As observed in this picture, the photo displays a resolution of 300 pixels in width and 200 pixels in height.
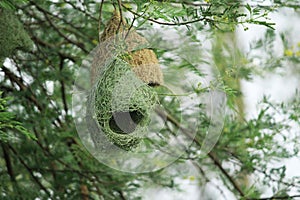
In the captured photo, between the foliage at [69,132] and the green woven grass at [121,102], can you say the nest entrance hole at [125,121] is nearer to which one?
the green woven grass at [121,102]

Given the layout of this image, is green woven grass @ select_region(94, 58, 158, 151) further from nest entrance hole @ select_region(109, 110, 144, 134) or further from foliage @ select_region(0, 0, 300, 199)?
foliage @ select_region(0, 0, 300, 199)

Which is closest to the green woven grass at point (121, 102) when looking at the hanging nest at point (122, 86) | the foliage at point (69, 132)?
the hanging nest at point (122, 86)

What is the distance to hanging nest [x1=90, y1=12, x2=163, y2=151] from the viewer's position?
2.97 feet

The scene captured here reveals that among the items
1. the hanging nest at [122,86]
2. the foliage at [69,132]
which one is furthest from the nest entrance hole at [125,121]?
the foliage at [69,132]

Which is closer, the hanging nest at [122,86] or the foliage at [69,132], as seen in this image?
the hanging nest at [122,86]

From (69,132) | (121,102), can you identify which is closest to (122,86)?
(121,102)

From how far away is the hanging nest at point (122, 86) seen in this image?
2.97ft

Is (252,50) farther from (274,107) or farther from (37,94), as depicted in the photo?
(37,94)

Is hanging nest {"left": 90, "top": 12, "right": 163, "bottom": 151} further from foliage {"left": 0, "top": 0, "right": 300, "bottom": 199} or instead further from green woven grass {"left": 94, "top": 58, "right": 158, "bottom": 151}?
foliage {"left": 0, "top": 0, "right": 300, "bottom": 199}

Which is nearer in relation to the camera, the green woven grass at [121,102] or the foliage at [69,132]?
the green woven grass at [121,102]

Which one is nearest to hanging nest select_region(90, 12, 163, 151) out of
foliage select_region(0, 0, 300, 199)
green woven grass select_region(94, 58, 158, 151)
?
green woven grass select_region(94, 58, 158, 151)

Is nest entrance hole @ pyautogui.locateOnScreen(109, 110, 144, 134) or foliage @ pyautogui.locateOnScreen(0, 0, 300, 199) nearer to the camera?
nest entrance hole @ pyautogui.locateOnScreen(109, 110, 144, 134)

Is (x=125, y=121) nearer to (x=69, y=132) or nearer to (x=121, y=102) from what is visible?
(x=121, y=102)

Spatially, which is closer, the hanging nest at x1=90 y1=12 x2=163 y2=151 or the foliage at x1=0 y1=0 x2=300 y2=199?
the hanging nest at x1=90 y1=12 x2=163 y2=151
